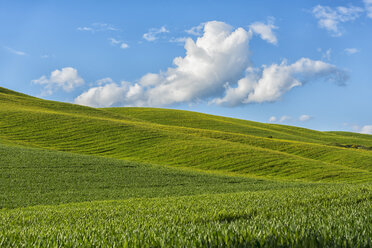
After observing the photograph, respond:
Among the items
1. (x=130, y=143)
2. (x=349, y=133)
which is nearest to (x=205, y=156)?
(x=130, y=143)

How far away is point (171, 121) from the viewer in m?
98.6

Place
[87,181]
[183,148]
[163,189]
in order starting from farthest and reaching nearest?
[183,148], [87,181], [163,189]

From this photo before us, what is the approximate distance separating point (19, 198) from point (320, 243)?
22083 mm

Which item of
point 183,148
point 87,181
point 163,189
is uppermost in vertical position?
point 183,148

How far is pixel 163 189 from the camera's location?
93.1ft

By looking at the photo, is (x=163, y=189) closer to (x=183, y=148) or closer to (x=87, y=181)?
(x=87, y=181)

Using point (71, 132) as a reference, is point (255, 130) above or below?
above

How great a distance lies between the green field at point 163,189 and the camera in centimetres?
566

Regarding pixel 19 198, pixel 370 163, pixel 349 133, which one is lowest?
pixel 19 198

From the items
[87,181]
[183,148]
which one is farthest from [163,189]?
[183,148]

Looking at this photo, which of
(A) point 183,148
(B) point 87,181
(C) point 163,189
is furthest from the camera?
(A) point 183,148

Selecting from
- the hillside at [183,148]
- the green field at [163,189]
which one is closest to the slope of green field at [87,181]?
the green field at [163,189]

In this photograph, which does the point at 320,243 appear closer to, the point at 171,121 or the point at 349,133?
the point at 171,121

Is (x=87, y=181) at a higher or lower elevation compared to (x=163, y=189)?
lower
